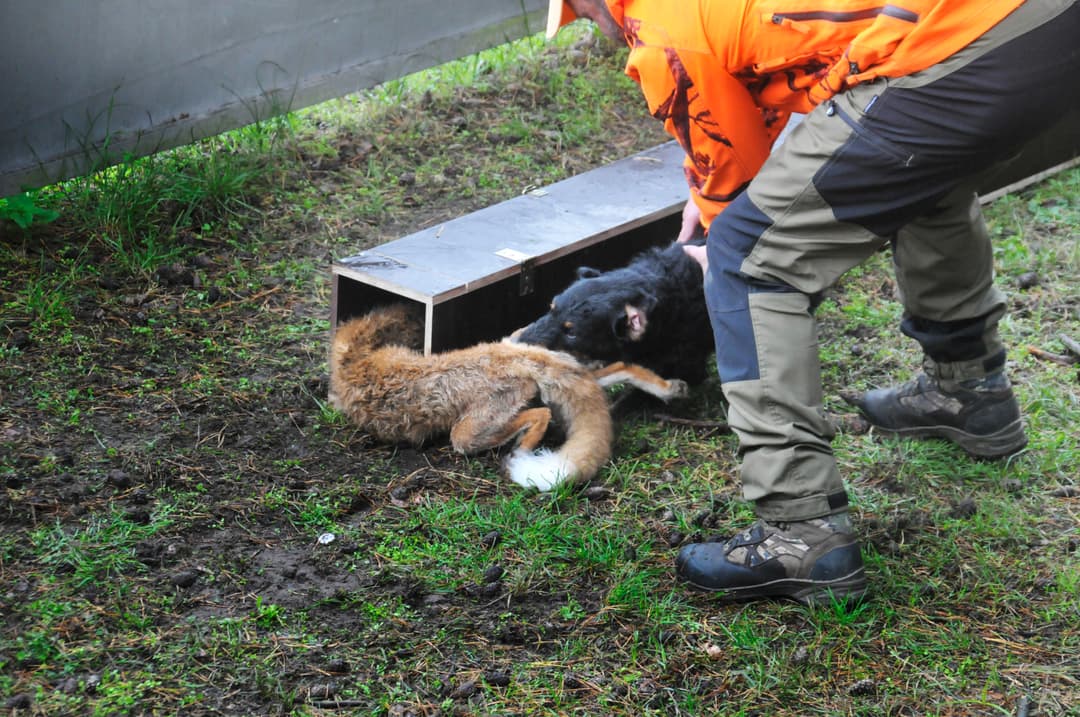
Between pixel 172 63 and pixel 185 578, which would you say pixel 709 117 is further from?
pixel 172 63

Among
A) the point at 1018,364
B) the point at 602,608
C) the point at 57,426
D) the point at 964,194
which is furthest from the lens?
the point at 1018,364

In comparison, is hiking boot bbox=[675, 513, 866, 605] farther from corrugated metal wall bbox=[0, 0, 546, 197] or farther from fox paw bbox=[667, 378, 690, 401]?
corrugated metal wall bbox=[0, 0, 546, 197]

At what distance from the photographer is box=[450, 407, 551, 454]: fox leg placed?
473cm

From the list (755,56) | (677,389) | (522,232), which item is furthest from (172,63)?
(755,56)

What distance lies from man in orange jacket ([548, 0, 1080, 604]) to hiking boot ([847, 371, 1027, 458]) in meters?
0.96

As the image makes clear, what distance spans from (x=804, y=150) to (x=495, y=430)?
6.13ft

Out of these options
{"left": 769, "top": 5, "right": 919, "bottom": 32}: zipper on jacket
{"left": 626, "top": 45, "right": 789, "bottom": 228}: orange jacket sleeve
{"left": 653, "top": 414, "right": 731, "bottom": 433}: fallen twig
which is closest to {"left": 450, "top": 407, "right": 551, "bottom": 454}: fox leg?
{"left": 653, "top": 414, "right": 731, "bottom": 433}: fallen twig

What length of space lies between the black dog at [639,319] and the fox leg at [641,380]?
0.29ft

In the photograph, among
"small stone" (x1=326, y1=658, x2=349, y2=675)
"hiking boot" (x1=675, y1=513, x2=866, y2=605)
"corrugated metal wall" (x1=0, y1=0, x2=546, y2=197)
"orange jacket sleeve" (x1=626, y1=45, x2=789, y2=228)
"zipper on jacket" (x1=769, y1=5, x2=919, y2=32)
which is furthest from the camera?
"corrugated metal wall" (x1=0, y1=0, x2=546, y2=197)

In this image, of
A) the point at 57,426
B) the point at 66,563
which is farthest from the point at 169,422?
the point at 66,563

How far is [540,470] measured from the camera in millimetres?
4500

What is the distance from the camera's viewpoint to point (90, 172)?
612cm

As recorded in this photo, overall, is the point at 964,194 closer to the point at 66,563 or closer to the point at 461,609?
the point at 461,609

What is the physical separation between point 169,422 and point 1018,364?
4.10 metres
